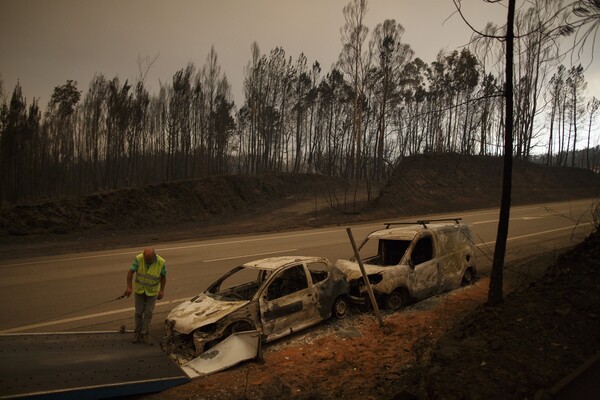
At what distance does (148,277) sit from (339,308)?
12.5ft

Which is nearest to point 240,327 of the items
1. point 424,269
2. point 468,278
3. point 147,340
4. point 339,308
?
point 147,340

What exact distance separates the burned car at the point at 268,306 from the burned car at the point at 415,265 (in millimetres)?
785

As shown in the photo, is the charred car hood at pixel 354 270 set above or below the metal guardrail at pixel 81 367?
above

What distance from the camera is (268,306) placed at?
6.85 meters

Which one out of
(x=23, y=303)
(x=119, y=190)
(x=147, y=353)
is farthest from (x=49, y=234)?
(x=147, y=353)

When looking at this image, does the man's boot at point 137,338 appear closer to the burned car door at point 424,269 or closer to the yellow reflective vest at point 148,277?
the yellow reflective vest at point 148,277

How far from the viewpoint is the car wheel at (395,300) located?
852 cm

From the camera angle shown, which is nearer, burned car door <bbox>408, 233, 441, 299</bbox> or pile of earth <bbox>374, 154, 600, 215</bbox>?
burned car door <bbox>408, 233, 441, 299</bbox>

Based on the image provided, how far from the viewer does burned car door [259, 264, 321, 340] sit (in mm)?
6824

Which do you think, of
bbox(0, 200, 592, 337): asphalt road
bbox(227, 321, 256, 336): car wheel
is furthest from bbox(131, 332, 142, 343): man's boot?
bbox(227, 321, 256, 336): car wheel

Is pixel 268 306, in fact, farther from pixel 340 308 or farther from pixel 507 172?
pixel 507 172

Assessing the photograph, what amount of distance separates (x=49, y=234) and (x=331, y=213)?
58.6 feet

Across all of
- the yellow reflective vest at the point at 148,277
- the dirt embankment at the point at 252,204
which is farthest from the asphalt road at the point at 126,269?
the dirt embankment at the point at 252,204

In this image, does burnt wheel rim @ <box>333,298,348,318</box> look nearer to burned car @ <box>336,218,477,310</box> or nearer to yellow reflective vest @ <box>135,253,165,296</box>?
burned car @ <box>336,218,477,310</box>
